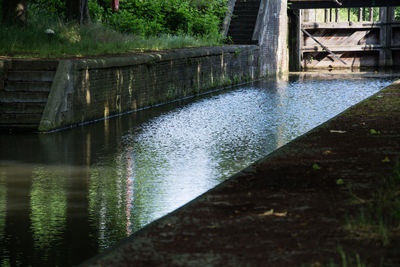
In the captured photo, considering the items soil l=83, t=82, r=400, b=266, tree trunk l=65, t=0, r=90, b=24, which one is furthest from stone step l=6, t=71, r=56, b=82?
tree trunk l=65, t=0, r=90, b=24

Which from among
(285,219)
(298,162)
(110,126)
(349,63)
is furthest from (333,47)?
(285,219)

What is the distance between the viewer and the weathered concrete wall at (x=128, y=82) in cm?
1252

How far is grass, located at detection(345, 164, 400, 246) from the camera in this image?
457cm

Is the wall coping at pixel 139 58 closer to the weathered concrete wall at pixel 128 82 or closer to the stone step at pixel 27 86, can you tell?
the weathered concrete wall at pixel 128 82

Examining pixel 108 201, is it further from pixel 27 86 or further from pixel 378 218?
pixel 27 86

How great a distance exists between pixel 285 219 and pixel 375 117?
5.87 meters

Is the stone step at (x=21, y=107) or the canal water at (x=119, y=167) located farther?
the stone step at (x=21, y=107)

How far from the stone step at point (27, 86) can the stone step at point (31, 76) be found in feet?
0.23

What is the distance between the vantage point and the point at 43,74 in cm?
1279

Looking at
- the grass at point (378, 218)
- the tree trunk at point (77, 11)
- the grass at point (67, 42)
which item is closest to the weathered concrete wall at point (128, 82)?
the grass at point (67, 42)

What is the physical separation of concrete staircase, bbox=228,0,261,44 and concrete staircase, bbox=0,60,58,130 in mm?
13814

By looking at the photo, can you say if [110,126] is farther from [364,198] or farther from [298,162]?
[364,198]

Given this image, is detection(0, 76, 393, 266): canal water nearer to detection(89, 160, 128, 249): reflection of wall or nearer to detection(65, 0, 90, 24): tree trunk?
detection(89, 160, 128, 249): reflection of wall

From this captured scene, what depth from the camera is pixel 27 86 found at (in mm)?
12781
